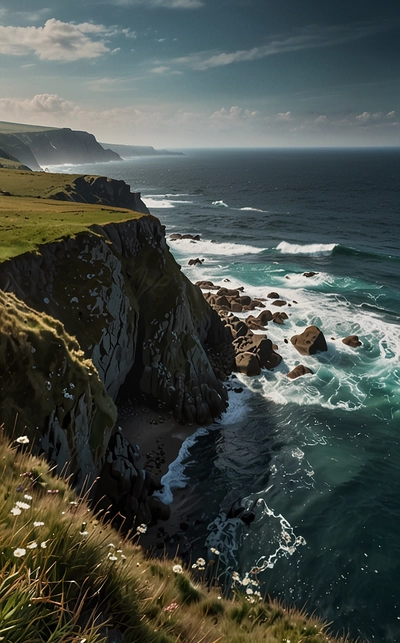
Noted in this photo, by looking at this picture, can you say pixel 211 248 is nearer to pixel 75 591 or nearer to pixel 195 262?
pixel 195 262

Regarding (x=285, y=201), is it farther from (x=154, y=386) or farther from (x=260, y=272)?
(x=154, y=386)

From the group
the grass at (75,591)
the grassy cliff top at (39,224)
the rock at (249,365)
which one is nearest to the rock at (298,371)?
the rock at (249,365)

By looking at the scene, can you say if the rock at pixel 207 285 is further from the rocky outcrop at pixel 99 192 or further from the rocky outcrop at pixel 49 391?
the rocky outcrop at pixel 49 391

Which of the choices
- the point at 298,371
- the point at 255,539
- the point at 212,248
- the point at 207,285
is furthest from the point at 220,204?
the point at 255,539

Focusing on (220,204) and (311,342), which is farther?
(220,204)

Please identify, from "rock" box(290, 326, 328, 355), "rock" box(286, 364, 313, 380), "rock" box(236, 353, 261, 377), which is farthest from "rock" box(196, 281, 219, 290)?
"rock" box(286, 364, 313, 380)

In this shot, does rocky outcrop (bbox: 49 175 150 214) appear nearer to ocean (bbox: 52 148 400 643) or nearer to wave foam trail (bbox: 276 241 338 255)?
Result: ocean (bbox: 52 148 400 643)

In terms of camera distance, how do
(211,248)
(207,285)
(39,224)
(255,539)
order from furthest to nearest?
(211,248)
(207,285)
(39,224)
(255,539)
